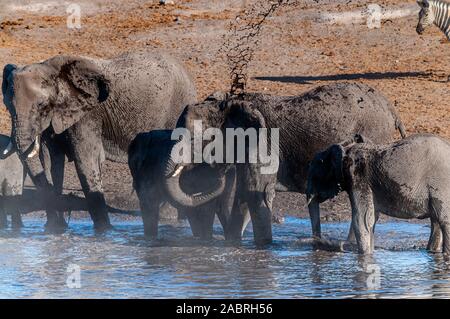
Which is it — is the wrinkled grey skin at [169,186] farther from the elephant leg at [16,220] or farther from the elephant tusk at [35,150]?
the elephant leg at [16,220]

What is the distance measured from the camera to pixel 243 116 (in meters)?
12.8

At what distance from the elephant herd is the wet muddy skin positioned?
327mm

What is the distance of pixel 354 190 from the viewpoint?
11953 mm

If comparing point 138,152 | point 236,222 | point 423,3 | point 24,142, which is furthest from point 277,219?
point 423,3

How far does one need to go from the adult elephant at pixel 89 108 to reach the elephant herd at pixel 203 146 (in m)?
0.01

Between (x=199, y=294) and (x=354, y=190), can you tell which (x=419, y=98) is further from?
(x=199, y=294)

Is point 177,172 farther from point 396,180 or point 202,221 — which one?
point 396,180

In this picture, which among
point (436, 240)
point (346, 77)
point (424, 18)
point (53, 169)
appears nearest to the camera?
point (436, 240)

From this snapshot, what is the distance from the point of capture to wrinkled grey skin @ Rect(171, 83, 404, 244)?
1271cm

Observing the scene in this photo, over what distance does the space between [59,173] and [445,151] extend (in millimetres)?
4264

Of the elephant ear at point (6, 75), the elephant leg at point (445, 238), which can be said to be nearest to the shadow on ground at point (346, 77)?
the elephant ear at point (6, 75)

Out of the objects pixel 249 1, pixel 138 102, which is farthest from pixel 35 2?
pixel 138 102

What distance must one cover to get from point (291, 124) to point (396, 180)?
175 centimetres

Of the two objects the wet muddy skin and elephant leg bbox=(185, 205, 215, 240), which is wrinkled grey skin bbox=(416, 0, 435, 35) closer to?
the wet muddy skin
